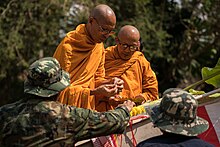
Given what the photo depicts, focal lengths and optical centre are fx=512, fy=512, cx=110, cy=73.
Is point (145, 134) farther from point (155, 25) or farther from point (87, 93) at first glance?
point (155, 25)

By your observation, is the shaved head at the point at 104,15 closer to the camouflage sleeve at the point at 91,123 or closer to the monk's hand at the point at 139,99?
the monk's hand at the point at 139,99

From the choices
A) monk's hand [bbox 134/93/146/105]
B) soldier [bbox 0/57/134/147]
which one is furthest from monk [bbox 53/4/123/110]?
soldier [bbox 0/57/134/147]

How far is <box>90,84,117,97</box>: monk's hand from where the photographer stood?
442 cm

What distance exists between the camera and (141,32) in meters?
13.5

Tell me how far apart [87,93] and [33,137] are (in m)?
1.50

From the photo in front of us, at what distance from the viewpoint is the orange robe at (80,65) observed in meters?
4.52

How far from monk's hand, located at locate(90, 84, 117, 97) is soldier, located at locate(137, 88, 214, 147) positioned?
1.45 m

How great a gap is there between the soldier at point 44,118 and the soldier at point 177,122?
0.43 metres

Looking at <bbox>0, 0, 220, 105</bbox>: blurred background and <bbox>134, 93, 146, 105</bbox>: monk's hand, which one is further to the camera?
<bbox>0, 0, 220, 105</bbox>: blurred background

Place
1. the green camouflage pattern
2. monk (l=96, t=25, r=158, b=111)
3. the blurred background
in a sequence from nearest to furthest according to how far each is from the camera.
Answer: the green camouflage pattern < monk (l=96, t=25, r=158, b=111) < the blurred background

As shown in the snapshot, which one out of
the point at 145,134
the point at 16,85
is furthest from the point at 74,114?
the point at 16,85

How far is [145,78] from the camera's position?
17.7 ft

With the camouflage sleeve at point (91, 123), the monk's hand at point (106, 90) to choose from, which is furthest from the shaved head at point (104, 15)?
the camouflage sleeve at point (91, 123)

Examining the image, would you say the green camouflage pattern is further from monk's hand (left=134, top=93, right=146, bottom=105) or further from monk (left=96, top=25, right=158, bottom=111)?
monk (left=96, top=25, right=158, bottom=111)
